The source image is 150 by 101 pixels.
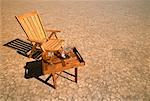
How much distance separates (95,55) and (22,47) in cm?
226

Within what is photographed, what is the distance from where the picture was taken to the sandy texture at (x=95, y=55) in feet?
12.9

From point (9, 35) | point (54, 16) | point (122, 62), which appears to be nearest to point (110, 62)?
point (122, 62)

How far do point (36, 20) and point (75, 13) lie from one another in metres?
4.41

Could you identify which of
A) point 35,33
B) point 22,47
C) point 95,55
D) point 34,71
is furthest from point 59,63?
point 22,47

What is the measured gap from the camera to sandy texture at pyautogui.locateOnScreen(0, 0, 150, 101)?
12.9 feet

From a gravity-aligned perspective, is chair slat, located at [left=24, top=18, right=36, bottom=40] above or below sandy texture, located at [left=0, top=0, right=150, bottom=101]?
above

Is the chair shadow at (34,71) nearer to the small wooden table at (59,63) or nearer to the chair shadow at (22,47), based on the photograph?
the chair shadow at (22,47)

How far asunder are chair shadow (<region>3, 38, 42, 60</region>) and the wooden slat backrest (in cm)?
51

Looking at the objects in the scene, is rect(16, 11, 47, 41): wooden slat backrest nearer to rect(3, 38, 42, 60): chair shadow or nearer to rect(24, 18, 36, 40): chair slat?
rect(24, 18, 36, 40): chair slat

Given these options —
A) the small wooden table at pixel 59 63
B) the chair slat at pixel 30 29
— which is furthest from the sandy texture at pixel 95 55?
the chair slat at pixel 30 29

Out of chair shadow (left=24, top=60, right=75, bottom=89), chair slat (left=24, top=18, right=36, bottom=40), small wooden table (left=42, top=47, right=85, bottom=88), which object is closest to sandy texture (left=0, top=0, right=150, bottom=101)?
chair shadow (left=24, top=60, right=75, bottom=89)

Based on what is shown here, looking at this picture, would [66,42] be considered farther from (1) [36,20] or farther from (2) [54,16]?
(2) [54,16]

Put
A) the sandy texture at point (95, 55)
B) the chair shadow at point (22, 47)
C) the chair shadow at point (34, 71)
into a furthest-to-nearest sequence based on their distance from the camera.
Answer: the chair shadow at point (22, 47) < the chair shadow at point (34, 71) < the sandy texture at point (95, 55)

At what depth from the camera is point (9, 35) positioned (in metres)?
6.71
